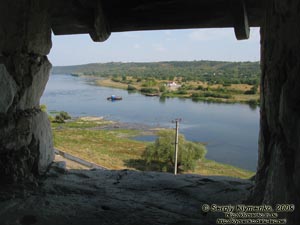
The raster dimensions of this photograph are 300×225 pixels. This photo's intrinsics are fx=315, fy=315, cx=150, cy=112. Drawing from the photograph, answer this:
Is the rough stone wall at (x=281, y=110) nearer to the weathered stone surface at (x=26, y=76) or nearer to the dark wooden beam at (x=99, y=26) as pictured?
the dark wooden beam at (x=99, y=26)

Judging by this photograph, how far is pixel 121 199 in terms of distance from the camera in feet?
5.82

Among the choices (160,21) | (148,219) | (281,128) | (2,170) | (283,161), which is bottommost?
(148,219)

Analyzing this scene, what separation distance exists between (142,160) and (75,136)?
25.1 feet

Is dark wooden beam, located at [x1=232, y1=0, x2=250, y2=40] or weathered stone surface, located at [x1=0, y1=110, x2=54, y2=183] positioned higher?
dark wooden beam, located at [x1=232, y1=0, x2=250, y2=40]

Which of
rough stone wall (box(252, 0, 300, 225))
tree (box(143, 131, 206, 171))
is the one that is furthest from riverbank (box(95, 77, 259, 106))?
rough stone wall (box(252, 0, 300, 225))

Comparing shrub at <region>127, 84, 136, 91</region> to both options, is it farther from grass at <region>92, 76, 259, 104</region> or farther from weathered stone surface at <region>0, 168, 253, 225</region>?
weathered stone surface at <region>0, 168, 253, 225</region>

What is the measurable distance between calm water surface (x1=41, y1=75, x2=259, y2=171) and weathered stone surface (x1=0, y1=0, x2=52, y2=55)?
14175 mm

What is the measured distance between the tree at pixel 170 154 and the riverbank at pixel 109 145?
Result: 16.3 inches

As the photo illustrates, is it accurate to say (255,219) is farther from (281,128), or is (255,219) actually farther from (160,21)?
(160,21)

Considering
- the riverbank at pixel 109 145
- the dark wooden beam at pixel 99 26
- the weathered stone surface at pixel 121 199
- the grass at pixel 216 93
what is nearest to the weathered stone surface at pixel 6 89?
the weathered stone surface at pixel 121 199

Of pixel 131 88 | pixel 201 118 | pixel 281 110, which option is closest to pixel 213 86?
pixel 201 118

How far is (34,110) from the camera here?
2.00 metres

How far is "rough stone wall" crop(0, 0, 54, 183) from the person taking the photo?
69.9 inches

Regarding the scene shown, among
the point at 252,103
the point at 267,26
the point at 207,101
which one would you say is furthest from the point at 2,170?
the point at 207,101
